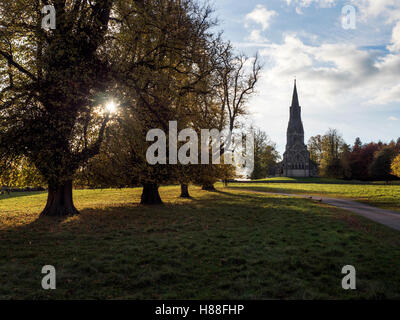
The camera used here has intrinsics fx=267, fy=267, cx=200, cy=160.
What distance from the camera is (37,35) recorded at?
13.2 m

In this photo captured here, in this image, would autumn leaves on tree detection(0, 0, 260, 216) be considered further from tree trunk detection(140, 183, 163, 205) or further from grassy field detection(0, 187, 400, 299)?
tree trunk detection(140, 183, 163, 205)

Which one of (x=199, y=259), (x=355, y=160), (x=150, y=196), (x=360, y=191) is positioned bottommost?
(x=360, y=191)

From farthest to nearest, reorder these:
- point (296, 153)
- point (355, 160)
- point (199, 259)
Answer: point (296, 153) → point (355, 160) → point (199, 259)

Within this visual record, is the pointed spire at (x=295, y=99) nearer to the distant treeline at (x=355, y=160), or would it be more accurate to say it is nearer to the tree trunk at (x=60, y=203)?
the distant treeline at (x=355, y=160)

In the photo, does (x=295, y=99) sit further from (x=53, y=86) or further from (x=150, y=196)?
(x=53, y=86)

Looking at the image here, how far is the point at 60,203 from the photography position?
16234mm

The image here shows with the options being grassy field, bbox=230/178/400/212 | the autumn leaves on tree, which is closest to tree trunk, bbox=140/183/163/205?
the autumn leaves on tree

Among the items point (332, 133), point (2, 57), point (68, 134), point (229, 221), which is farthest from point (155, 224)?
point (332, 133)

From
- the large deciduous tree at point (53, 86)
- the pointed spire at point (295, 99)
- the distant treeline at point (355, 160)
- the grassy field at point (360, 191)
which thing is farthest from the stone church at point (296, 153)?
the large deciduous tree at point (53, 86)

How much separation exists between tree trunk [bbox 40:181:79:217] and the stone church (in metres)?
98.5

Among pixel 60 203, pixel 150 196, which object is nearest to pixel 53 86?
pixel 60 203

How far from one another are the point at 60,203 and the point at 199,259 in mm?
11723

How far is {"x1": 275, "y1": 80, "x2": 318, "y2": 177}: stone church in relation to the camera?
4107 inches
